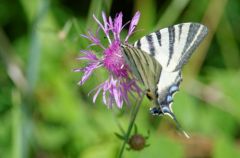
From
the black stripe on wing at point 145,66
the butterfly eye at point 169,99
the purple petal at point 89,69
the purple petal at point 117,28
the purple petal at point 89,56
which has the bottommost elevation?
the butterfly eye at point 169,99

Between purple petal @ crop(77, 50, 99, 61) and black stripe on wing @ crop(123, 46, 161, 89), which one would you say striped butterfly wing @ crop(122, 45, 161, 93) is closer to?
black stripe on wing @ crop(123, 46, 161, 89)

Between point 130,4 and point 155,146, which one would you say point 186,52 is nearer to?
point 155,146

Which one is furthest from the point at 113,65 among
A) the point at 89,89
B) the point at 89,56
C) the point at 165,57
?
the point at 89,89

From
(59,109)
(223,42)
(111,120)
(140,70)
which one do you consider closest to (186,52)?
(140,70)

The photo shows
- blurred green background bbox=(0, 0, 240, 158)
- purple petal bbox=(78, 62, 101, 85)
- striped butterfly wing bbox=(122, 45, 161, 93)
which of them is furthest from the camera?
blurred green background bbox=(0, 0, 240, 158)

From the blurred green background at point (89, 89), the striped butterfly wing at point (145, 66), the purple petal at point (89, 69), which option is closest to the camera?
the striped butterfly wing at point (145, 66)

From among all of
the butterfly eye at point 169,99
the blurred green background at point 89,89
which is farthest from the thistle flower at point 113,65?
the butterfly eye at point 169,99

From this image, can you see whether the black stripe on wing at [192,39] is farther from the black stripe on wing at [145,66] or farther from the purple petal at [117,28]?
the purple petal at [117,28]

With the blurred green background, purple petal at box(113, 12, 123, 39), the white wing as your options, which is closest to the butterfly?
the white wing
